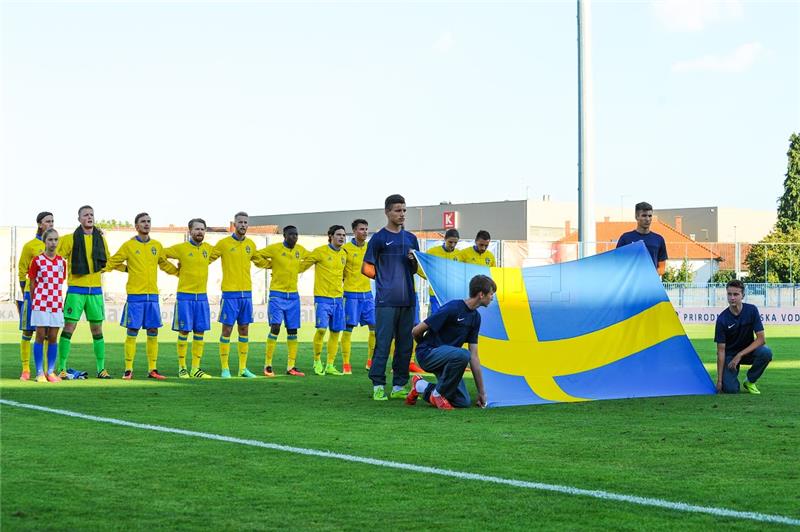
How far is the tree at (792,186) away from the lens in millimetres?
73062

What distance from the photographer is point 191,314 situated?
46.6ft

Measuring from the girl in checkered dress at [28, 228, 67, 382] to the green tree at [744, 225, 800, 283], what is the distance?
88.2ft

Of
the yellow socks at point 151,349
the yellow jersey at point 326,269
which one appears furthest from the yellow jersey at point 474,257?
the yellow socks at point 151,349

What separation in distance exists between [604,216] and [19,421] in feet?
309

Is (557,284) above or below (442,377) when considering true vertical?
above

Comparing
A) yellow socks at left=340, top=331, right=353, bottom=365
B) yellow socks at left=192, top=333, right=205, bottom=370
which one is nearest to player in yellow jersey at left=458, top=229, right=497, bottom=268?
yellow socks at left=340, top=331, right=353, bottom=365

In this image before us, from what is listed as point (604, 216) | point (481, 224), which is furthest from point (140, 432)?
point (604, 216)

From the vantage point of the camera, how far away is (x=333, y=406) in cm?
1077

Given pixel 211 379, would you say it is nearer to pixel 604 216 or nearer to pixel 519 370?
pixel 519 370

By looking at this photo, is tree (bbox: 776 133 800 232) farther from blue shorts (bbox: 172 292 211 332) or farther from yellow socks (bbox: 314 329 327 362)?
blue shorts (bbox: 172 292 211 332)

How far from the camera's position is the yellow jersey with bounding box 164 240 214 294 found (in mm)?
14258

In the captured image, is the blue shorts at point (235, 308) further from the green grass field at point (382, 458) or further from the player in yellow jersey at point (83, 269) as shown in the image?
the green grass field at point (382, 458)

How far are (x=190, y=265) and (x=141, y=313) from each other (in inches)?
34.1

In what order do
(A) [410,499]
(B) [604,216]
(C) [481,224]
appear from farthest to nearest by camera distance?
1. (B) [604,216]
2. (C) [481,224]
3. (A) [410,499]
